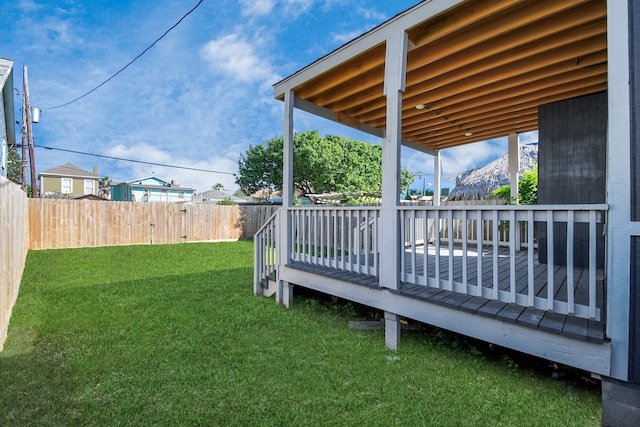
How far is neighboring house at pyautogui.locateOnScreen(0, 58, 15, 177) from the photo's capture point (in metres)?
6.87

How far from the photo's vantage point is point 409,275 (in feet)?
10.3

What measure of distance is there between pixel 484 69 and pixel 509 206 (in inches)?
78.7

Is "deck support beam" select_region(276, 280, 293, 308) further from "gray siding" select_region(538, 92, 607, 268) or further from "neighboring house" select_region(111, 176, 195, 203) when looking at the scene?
"neighboring house" select_region(111, 176, 195, 203)

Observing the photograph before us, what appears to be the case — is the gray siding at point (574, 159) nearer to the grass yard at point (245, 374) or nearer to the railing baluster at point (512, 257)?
the railing baluster at point (512, 257)

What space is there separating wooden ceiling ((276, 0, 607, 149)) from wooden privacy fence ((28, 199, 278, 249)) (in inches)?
372

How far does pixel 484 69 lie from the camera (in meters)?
3.57

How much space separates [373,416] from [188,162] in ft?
118

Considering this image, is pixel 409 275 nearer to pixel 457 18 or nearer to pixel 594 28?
pixel 457 18

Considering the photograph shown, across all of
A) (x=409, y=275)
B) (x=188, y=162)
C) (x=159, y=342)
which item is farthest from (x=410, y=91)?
(x=188, y=162)

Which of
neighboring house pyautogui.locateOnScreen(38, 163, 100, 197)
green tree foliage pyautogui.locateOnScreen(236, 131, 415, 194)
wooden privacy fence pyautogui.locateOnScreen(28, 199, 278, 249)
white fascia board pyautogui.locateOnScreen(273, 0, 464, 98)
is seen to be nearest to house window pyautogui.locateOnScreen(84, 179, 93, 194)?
neighboring house pyautogui.locateOnScreen(38, 163, 100, 197)

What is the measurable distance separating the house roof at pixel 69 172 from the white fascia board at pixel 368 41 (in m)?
30.7

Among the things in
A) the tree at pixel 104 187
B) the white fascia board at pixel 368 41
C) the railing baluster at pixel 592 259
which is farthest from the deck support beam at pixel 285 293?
the tree at pixel 104 187

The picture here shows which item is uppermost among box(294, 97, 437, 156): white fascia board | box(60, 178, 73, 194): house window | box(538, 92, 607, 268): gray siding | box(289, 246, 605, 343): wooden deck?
box(60, 178, 73, 194): house window

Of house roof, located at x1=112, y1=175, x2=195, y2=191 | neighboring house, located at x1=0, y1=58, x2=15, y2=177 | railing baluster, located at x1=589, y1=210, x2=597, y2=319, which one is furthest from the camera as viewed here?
house roof, located at x1=112, y1=175, x2=195, y2=191
